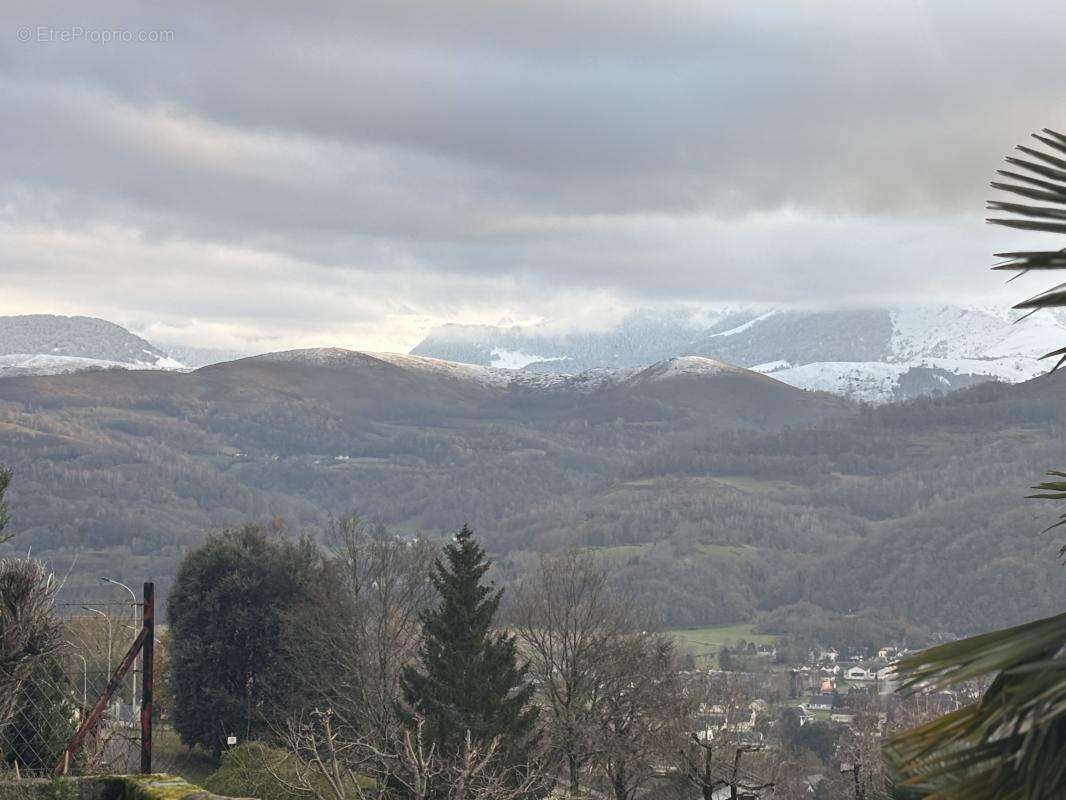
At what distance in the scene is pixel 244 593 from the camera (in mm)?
65188

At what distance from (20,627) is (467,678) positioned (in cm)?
3477

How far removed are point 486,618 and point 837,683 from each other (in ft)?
398

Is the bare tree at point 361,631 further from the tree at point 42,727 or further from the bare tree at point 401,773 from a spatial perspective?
the tree at point 42,727

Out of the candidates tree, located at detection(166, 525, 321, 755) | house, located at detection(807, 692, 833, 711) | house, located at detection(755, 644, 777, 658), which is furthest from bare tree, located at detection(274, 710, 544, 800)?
house, located at detection(755, 644, 777, 658)

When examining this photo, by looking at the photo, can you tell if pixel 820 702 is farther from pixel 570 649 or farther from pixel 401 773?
pixel 401 773

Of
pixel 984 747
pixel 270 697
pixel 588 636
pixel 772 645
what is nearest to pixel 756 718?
pixel 588 636

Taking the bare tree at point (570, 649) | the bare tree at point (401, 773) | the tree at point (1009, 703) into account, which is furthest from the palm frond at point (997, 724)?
the bare tree at point (570, 649)

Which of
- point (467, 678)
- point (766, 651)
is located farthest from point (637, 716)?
point (766, 651)

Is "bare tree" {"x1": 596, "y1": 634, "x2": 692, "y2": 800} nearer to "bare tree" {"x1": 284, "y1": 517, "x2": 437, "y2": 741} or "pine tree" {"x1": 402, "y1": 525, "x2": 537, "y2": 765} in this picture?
"pine tree" {"x1": 402, "y1": 525, "x2": 537, "y2": 765}

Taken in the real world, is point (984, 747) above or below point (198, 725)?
above

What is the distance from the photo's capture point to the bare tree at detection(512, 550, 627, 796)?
52.8 m

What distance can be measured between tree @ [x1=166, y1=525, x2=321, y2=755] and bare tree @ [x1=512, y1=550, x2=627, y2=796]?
1268cm

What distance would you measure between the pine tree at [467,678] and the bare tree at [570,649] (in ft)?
8.01

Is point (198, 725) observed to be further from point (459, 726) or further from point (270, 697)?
point (459, 726)
